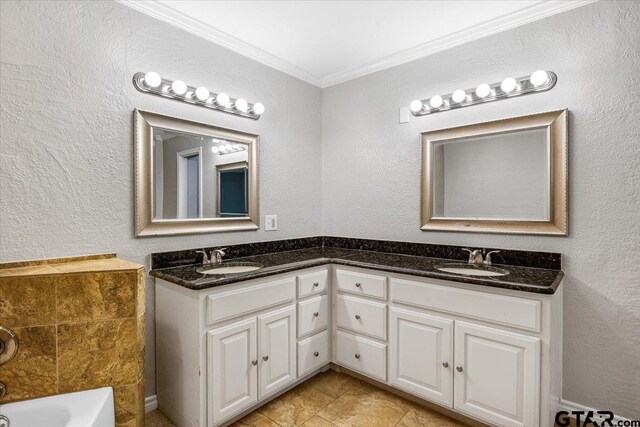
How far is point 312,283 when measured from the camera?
84.3 inches

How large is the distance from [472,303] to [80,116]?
2.21 m

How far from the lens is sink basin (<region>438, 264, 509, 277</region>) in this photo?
193cm

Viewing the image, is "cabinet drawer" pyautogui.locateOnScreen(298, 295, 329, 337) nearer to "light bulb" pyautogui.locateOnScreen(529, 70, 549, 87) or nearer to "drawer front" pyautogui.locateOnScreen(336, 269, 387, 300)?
"drawer front" pyautogui.locateOnScreen(336, 269, 387, 300)

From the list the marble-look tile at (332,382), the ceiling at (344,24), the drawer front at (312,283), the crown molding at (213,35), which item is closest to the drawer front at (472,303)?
the drawer front at (312,283)

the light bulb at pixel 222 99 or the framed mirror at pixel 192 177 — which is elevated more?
the light bulb at pixel 222 99

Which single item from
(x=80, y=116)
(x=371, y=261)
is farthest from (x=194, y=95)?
(x=371, y=261)

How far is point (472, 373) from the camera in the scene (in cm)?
170

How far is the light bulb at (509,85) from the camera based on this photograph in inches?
76.7

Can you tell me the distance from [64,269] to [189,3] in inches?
60.9

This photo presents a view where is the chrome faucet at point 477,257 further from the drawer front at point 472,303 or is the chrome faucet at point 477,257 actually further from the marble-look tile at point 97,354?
the marble-look tile at point 97,354

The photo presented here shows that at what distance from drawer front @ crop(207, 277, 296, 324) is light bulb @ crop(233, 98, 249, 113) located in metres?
1.21

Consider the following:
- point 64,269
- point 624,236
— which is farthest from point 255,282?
point 624,236

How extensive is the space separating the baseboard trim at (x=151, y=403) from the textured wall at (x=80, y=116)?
0.12 feet

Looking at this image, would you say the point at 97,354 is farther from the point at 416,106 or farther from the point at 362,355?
the point at 416,106
